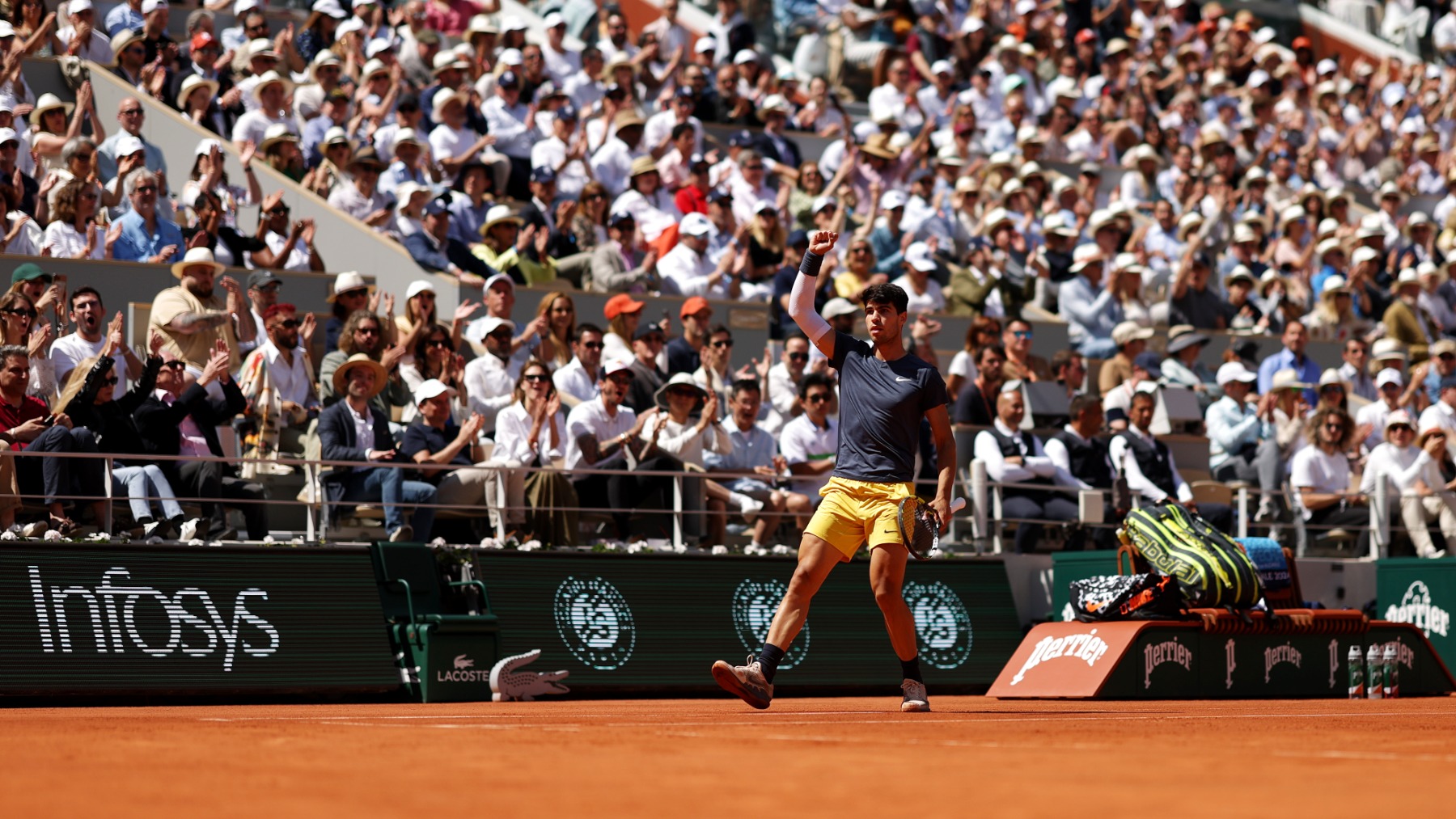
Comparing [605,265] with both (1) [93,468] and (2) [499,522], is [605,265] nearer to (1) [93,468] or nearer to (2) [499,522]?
(2) [499,522]

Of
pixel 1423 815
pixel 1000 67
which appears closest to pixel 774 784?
pixel 1423 815

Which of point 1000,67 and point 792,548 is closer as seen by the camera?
point 792,548

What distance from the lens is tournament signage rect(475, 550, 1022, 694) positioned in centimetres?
1333

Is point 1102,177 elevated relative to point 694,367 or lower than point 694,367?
elevated

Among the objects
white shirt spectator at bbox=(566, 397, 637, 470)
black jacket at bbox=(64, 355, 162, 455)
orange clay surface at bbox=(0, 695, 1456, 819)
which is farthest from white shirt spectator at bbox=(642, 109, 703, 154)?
orange clay surface at bbox=(0, 695, 1456, 819)

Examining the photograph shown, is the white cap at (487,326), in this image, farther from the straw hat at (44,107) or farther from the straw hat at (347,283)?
the straw hat at (44,107)

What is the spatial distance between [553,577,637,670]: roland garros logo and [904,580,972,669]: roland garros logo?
220 cm

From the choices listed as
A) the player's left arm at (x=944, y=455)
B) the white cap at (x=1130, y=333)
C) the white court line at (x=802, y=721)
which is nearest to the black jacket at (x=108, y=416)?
the white court line at (x=802, y=721)

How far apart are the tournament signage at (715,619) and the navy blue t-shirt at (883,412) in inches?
147

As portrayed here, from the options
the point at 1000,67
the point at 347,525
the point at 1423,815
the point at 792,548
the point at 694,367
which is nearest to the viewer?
the point at 1423,815

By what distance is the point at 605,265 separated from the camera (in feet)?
57.7

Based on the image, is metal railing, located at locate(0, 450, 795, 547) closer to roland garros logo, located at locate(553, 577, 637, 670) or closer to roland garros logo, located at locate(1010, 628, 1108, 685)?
roland garros logo, located at locate(553, 577, 637, 670)

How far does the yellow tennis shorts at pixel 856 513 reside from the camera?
9.97 metres

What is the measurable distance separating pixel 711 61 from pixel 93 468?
13091 mm
